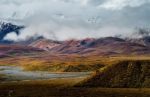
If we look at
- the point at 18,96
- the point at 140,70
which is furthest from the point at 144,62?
the point at 18,96

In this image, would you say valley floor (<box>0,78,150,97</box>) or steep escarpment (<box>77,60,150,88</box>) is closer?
valley floor (<box>0,78,150,97</box>)

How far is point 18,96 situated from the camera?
279 ft

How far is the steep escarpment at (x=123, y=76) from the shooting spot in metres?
105

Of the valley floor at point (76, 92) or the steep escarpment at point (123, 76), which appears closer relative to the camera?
the valley floor at point (76, 92)

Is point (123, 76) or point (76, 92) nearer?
point (76, 92)

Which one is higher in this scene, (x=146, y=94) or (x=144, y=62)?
(x=144, y=62)

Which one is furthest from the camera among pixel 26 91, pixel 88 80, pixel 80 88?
pixel 88 80

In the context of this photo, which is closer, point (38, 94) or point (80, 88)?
point (38, 94)

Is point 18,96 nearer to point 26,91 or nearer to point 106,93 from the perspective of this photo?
point 26,91

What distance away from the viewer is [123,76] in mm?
108312

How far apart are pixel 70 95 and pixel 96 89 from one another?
44.2 ft

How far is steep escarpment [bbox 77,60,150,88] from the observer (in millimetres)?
105062

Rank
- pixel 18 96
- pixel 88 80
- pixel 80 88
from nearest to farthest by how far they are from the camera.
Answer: pixel 18 96 → pixel 80 88 → pixel 88 80

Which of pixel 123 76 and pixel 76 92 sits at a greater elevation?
pixel 123 76
